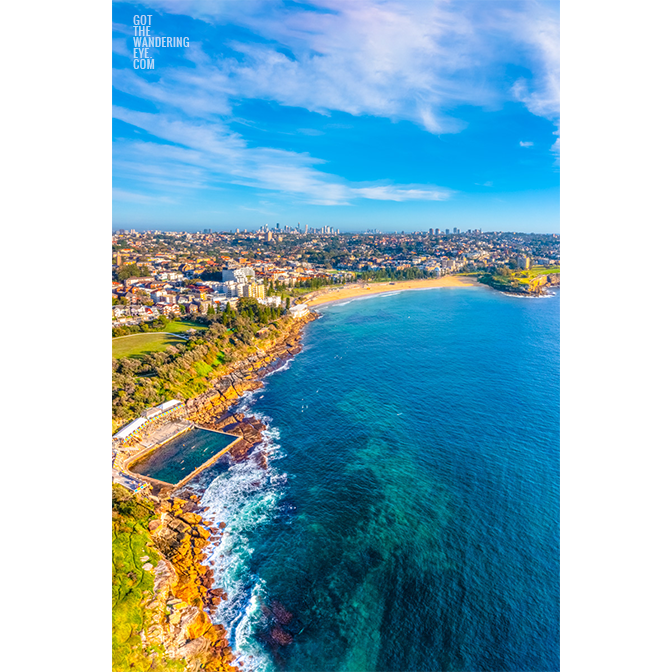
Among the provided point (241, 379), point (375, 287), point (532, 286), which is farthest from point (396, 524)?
point (375, 287)

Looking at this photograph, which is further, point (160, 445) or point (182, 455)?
point (160, 445)

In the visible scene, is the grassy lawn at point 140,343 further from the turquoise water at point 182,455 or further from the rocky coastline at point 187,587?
the rocky coastline at point 187,587

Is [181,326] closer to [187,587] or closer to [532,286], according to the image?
[187,587]

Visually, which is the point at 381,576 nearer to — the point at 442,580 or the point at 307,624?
the point at 442,580

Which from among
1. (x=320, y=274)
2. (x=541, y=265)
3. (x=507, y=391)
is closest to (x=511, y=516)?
(x=507, y=391)

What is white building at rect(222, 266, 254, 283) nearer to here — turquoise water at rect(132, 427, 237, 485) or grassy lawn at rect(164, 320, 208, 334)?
grassy lawn at rect(164, 320, 208, 334)

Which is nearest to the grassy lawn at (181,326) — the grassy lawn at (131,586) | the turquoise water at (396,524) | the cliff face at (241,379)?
the cliff face at (241,379)

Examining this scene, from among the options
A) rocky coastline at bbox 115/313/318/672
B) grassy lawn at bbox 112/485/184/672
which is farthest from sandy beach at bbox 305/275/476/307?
grassy lawn at bbox 112/485/184/672
